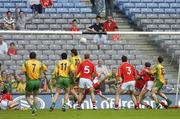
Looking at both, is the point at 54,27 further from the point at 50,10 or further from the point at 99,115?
the point at 99,115

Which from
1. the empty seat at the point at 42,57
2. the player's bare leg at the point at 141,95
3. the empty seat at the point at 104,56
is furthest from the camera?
the empty seat at the point at 104,56

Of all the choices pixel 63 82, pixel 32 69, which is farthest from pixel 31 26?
pixel 32 69

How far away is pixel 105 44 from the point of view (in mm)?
30438

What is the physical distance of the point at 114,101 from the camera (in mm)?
29453

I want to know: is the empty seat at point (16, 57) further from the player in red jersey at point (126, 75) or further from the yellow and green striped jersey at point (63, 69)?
the player in red jersey at point (126, 75)

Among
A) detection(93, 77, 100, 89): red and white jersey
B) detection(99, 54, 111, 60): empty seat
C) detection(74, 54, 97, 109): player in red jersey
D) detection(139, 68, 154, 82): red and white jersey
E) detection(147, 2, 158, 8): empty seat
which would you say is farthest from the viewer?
detection(147, 2, 158, 8): empty seat

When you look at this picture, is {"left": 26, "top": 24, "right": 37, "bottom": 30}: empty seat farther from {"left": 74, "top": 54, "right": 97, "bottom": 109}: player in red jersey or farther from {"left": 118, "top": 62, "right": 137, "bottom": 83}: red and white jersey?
{"left": 118, "top": 62, "right": 137, "bottom": 83}: red and white jersey

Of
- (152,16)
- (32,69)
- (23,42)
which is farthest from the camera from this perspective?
(152,16)

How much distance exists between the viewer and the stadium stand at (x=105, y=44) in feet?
97.6

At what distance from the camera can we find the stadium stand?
1171 inches

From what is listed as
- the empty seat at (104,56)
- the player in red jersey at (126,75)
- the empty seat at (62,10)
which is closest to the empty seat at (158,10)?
the empty seat at (62,10)

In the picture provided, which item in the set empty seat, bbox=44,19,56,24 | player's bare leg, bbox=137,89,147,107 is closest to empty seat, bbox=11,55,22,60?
empty seat, bbox=44,19,56,24

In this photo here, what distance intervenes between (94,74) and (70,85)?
133 centimetres

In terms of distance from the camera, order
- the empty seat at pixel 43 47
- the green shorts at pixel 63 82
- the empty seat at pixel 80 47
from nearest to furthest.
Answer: the green shorts at pixel 63 82 < the empty seat at pixel 43 47 < the empty seat at pixel 80 47
